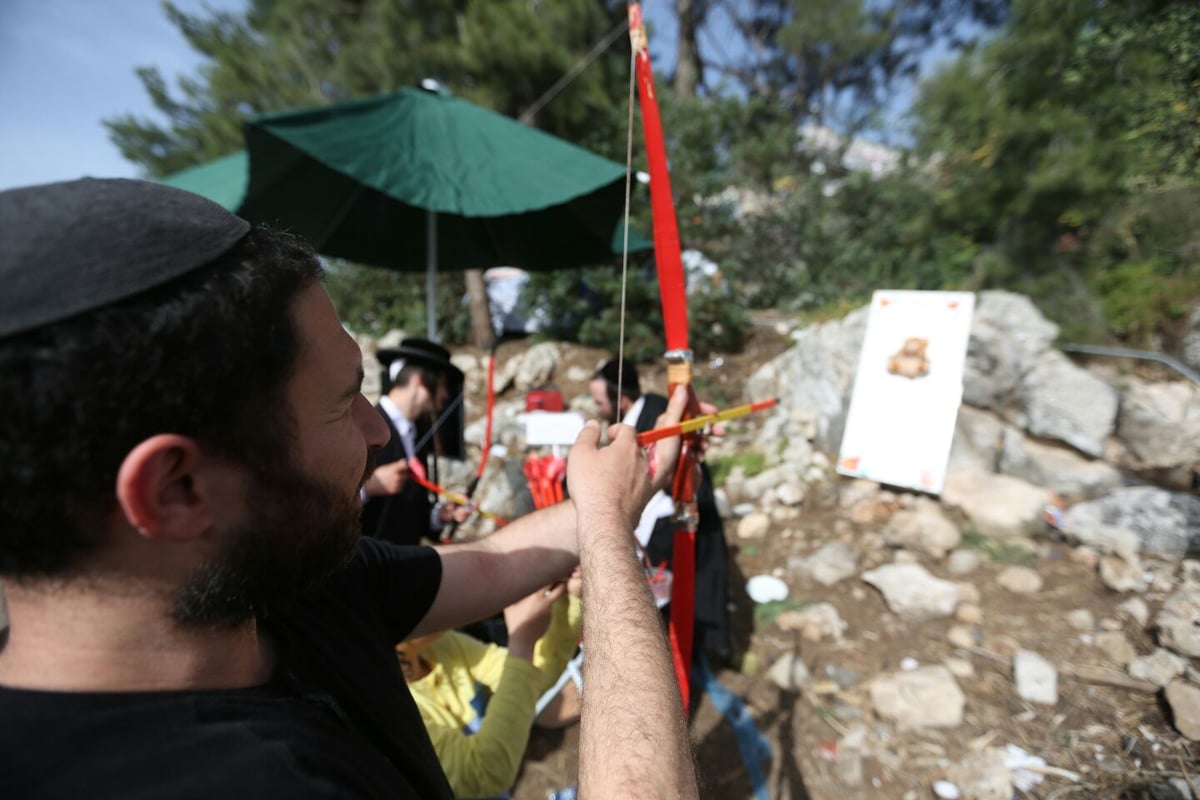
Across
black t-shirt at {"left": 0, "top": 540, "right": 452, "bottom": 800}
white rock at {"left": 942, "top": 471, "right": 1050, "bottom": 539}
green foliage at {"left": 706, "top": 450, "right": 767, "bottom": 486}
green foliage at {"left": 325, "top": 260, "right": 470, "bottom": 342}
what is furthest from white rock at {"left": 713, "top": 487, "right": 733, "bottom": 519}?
green foliage at {"left": 325, "top": 260, "right": 470, "bottom": 342}

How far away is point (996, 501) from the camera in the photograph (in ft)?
11.2

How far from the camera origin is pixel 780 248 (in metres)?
8.03

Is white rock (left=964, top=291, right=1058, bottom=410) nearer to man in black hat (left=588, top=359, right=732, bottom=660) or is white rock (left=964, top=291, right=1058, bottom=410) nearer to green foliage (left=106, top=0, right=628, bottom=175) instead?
man in black hat (left=588, top=359, right=732, bottom=660)

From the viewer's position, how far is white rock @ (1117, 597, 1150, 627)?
2.53 m

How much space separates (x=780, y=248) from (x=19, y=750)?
8596 millimetres

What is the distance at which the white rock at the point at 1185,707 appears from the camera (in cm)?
191

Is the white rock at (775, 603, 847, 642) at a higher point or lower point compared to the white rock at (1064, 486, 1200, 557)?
lower

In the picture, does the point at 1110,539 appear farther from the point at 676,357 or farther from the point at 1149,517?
the point at 676,357

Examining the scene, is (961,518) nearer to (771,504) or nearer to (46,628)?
(771,504)

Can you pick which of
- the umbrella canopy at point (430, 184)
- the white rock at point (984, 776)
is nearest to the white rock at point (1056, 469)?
the white rock at point (984, 776)

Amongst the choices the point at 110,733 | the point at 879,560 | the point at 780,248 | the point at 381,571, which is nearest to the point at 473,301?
the point at 780,248

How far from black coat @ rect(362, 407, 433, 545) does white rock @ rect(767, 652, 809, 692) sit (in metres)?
1.77

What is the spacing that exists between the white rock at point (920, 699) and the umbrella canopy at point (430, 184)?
2.59 meters

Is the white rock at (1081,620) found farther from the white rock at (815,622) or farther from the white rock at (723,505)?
the white rock at (723,505)
